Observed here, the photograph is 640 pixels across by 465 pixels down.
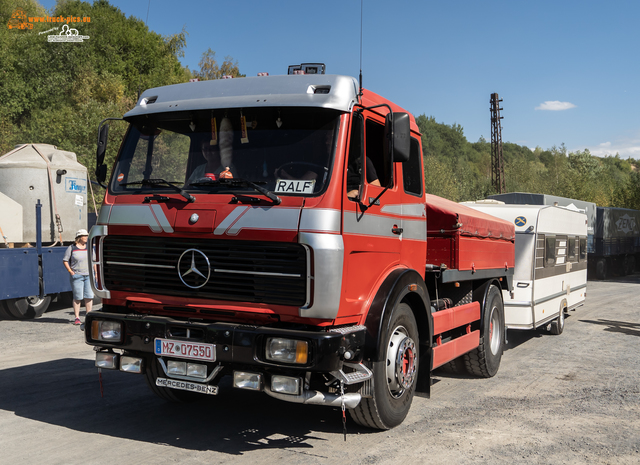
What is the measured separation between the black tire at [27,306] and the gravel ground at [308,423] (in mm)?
4203

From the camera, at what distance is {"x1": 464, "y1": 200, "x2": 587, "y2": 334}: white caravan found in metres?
9.74

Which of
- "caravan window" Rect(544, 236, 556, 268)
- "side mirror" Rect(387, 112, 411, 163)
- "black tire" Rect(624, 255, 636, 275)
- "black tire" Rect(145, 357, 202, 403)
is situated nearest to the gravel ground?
"black tire" Rect(145, 357, 202, 403)

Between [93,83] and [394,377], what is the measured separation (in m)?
41.1

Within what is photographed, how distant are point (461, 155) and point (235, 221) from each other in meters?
102

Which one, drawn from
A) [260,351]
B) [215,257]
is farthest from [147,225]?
[260,351]

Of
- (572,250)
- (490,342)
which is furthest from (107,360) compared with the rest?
(572,250)

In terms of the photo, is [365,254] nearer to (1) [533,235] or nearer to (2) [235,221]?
(2) [235,221]

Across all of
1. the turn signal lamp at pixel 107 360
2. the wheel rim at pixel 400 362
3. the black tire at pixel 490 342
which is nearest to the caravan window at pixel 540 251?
the black tire at pixel 490 342

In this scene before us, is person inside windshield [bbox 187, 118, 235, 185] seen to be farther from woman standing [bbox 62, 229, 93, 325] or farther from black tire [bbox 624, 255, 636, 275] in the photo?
black tire [bbox 624, 255, 636, 275]

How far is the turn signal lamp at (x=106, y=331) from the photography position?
472 centimetres

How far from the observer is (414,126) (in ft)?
20.0

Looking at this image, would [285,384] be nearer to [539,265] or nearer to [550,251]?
[539,265]

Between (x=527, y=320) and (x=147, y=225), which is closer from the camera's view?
(x=147, y=225)

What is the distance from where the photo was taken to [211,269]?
4426mm
